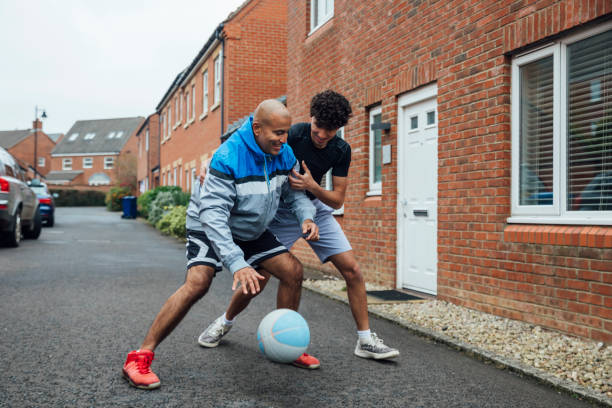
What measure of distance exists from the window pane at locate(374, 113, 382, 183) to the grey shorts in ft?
15.0

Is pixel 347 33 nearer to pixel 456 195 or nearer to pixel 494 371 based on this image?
pixel 456 195

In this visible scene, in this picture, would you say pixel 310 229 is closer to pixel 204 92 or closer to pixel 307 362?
pixel 307 362

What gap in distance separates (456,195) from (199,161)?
1719cm

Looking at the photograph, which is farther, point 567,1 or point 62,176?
point 62,176

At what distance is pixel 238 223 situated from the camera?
3.97 m

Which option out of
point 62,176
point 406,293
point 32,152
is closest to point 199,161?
point 406,293

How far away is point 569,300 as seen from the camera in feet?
17.9

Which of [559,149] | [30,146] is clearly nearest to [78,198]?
[30,146]

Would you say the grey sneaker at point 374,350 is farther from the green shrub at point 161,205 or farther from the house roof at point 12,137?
the house roof at point 12,137

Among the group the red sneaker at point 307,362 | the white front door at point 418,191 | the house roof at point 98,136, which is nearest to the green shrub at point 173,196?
the white front door at point 418,191

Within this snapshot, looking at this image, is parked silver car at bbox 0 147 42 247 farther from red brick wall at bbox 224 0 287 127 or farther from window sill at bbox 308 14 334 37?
window sill at bbox 308 14 334 37

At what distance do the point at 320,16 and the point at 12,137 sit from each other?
7659cm

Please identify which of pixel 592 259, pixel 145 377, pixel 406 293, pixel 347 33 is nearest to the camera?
pixel 145 377

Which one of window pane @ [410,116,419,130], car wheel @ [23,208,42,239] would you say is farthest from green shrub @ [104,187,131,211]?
window pane @ [410,116,419,130]
